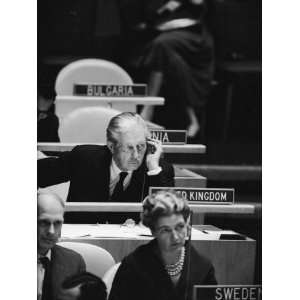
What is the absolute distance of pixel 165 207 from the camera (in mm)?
3141

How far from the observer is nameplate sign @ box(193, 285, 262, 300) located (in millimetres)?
3145

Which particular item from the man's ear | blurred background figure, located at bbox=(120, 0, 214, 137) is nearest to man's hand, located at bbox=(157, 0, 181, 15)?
blurred background figure, located at bbox=(120, 0, 214, 137)

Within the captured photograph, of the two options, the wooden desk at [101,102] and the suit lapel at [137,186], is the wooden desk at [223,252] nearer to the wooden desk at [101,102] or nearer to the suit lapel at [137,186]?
the suit lapel at [137,186]

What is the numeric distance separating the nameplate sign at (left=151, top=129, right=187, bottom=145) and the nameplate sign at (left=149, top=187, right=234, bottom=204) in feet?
0.69

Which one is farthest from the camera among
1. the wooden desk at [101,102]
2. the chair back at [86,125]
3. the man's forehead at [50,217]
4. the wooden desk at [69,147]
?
the wooden desk at [101,102]

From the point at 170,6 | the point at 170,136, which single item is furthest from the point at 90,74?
the point at 170,136

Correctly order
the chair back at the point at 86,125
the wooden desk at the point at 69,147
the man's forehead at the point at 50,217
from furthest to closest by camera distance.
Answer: the chair back at the point at 86,125 → the wooden desk at the point at 69,147 → the man's forehead at the point at 50,217

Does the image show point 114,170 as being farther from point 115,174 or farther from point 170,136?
point 170,136

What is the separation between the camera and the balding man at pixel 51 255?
3.08 m

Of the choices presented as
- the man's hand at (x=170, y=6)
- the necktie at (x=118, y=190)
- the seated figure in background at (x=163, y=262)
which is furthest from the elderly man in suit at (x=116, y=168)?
the man's hand at (x=170, y=6)

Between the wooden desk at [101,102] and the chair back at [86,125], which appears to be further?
the wooden desk at [101,102]

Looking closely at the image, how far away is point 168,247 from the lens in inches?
123

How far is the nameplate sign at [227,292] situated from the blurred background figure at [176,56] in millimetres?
654
